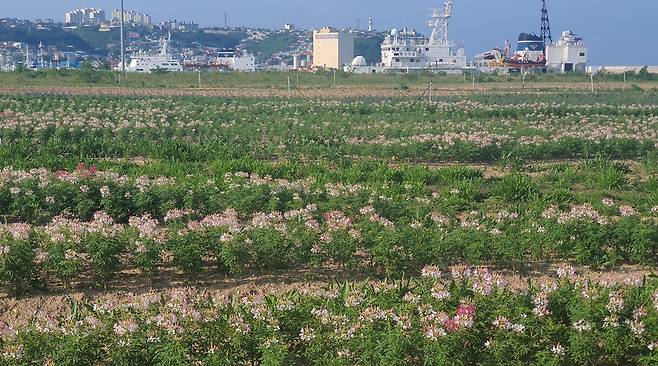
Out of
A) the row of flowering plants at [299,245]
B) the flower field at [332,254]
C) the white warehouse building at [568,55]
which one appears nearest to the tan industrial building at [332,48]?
the white warehouse building at [568,55]

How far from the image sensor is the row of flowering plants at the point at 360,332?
560 centimetres

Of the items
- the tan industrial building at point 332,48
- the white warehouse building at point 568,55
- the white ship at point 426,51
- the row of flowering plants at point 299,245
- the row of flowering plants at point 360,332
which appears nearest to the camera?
the row of flowering plants at point 360,332

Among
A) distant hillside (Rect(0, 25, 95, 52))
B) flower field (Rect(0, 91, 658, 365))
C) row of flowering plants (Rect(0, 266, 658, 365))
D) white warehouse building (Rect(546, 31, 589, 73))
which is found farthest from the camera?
distant hillside (Rect(0, 25, 95, 52))

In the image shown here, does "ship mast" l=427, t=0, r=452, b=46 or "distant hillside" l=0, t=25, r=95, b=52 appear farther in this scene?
"distant hillside" l=0, t=25, r=95, b=52

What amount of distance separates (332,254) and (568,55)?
94243 millimetres

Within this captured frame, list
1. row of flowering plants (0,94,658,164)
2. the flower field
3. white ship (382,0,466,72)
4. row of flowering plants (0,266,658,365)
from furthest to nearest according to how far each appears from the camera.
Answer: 1. white ship (382,0,466,72)
2. row of flowering plants (0,94,658,164)
3. the flower field
4. row of flowering plants (0,266,658,365)

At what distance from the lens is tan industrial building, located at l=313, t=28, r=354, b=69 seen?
114875 millimetres

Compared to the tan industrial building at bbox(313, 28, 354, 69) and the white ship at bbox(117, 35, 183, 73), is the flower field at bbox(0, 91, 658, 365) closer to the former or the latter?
the white ship at bbox(117, 35, 183, 73)

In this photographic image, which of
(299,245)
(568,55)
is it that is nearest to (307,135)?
(299,245)

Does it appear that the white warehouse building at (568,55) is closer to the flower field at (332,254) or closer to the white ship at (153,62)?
the white ship at (153,62)

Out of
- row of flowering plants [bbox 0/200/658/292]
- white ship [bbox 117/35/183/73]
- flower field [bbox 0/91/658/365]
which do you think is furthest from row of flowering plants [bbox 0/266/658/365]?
white ship [bbox 117/35/183/73]

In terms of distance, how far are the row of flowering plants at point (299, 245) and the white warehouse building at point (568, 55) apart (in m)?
89.9

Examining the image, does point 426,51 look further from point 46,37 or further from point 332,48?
point 46,37

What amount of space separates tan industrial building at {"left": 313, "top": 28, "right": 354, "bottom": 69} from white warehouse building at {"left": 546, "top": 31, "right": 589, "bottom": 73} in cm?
3035
